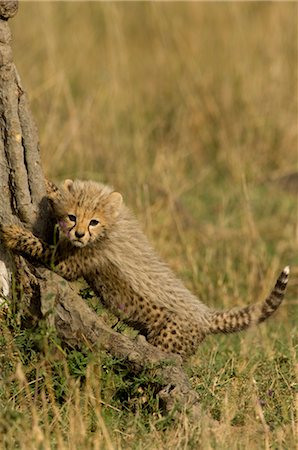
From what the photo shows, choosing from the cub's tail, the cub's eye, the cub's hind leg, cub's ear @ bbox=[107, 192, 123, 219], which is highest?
cub's ear @ bbox=[107, 192, 123, 219]

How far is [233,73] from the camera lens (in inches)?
391

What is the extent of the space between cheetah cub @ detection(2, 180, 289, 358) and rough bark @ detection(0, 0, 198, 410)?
0.31 ft

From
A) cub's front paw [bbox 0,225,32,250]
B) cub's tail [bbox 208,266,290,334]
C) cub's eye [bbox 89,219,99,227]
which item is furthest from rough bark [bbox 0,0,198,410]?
cub's tail [bbox 208,266,290,334]

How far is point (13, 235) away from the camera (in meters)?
4.45

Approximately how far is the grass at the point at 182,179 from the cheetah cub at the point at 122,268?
222 mm

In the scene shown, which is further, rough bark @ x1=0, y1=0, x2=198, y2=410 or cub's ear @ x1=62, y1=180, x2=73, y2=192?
cub's ear @ x1=62, y1=180, x2=73, y2=192

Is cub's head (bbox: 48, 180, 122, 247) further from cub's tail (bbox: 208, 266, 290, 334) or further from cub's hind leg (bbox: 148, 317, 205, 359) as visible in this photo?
cub's tail (bbox: 208, 266, 290, 334)

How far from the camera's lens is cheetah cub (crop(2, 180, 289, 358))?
4504 millimetres

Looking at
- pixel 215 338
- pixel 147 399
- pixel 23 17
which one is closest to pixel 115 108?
pixel 23 17

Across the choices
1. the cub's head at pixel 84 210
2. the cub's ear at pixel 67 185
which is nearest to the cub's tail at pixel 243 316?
the cub's head at pixel 84 210

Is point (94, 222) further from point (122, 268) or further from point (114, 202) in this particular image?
A: point (122, 268)

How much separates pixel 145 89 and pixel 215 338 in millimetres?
5350

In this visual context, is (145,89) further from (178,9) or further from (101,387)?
(101,387)

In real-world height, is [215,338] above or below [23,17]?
below
